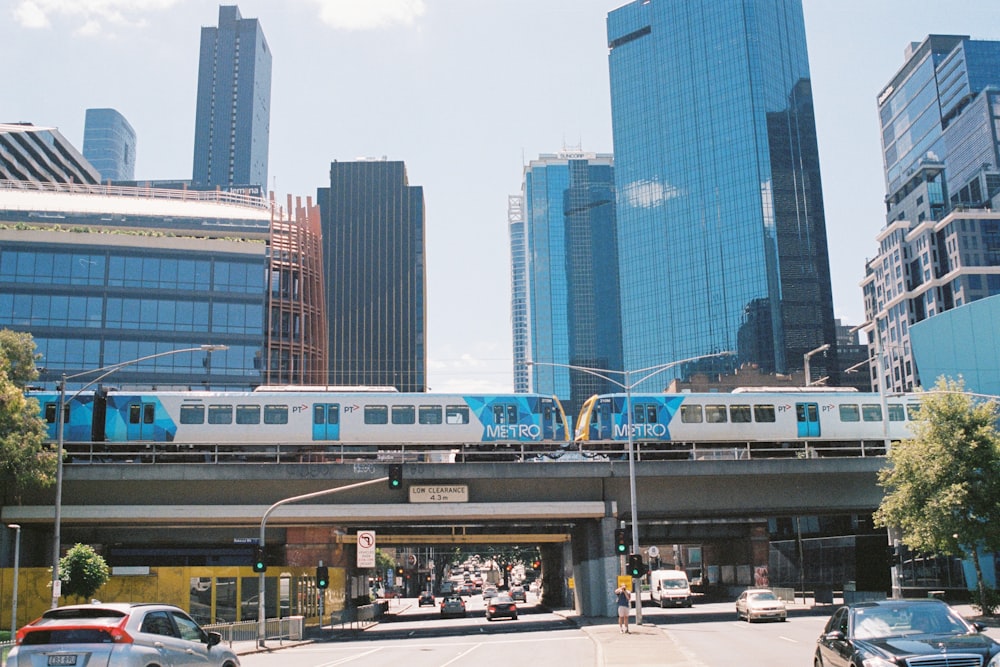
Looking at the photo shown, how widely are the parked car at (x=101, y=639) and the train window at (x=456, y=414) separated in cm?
3053

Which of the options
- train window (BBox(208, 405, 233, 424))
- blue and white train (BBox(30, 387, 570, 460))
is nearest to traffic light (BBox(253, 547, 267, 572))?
blue and white train (BBox(30, 387, 570, 460))

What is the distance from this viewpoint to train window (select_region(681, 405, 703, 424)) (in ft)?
150

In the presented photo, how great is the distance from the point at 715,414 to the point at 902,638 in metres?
34.0

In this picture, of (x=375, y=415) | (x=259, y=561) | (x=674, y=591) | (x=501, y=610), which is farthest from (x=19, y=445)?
(x=674, y=591)

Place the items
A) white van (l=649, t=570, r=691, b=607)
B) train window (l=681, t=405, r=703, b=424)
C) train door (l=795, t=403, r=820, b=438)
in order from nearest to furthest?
train window (l=681, t=405, r=703, b=424)
train door (l=795, t=403, r=820, b=438)
white van (l=649, t=570, r=691, b=607)

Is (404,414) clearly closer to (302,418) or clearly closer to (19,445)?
(302,418)

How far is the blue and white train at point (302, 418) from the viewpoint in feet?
141

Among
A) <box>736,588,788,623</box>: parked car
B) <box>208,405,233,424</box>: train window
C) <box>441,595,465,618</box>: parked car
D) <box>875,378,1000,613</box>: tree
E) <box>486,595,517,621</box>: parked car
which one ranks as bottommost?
<box>441,595,465,618</box>: parked car

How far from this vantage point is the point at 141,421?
4291cm

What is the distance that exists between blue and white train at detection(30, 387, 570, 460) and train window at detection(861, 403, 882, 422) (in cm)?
1512

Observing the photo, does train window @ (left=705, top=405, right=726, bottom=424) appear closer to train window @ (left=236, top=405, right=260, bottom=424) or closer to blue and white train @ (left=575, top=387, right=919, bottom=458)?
blue and white train @ (left=575, top=387, right=919, bottom=458)

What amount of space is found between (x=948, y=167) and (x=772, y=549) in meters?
116

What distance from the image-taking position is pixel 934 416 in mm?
36000

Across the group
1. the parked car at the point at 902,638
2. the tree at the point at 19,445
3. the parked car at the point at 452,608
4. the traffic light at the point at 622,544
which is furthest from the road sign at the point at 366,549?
the parked car at the point at 902,638
